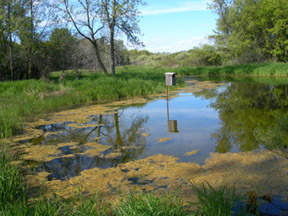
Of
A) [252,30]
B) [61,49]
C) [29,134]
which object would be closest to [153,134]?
[29,134]

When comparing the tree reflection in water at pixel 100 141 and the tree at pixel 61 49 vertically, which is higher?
the tree at pixel 61 49

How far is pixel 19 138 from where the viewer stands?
6207 millimetres

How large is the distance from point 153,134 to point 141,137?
0.36 metres

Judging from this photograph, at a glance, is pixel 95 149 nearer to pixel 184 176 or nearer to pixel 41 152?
pixel 41 152

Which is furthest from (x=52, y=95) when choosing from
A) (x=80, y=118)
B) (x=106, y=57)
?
(x=106, y=57)

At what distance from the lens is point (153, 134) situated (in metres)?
6.33

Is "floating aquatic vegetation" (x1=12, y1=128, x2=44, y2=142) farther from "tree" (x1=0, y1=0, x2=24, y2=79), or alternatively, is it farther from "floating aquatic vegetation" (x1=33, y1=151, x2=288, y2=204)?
"tree" (x1=0, y1=0, x2=24, y2=79)

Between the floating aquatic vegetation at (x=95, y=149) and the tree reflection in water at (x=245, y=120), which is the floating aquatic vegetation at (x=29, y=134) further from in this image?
the tree reflection in water at (x=245, y=120)

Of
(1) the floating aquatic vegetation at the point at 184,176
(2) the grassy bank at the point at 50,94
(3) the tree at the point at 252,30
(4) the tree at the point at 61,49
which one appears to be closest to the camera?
(1) the floating aquatic vegetation at the point at 184,176

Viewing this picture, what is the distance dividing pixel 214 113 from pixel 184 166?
4875 mm

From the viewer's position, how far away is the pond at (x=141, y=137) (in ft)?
14.8

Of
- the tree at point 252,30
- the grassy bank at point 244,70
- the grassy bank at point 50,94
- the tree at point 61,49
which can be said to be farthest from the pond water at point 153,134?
the tree at point 252,30

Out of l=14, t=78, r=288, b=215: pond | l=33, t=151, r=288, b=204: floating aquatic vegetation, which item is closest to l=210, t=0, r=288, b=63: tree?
l=14, t=78, r=288, b=215: pond

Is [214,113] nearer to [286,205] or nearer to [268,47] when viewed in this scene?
[286,205]
